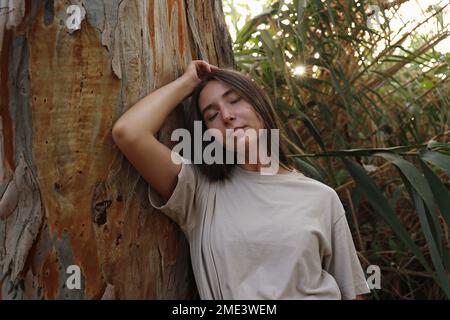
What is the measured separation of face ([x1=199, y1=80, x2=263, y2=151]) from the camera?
112 centimetres

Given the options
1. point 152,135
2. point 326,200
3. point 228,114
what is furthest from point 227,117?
point 326,200

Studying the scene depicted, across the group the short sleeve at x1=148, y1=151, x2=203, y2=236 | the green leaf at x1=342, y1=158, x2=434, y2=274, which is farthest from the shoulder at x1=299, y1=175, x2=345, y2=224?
the short sleeve at x1=148, y1=151, x2=203, y2=236

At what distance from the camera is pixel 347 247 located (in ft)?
3.70

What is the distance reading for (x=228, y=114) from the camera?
3.68 feet

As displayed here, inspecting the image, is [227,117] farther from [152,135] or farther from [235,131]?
[152,135]

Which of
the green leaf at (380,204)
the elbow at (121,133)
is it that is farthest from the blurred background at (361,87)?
the elbow at (121,133)

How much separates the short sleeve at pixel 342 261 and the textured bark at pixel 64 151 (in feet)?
1.36

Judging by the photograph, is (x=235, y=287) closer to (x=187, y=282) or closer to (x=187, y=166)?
(x=187, y=282)

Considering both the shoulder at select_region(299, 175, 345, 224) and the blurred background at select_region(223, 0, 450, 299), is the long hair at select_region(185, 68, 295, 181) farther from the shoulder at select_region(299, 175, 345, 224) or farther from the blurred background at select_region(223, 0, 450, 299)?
the blurred background at select_region(223, 0, 450, 299)

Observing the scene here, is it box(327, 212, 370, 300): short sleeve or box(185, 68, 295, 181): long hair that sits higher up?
box(185, 68, 295, 181): long hair

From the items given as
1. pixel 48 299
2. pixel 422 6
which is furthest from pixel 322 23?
pixel 48 299

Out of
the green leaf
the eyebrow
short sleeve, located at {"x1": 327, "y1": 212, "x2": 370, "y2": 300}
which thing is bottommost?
short sleeve, located at {"x1": 327, "y1": 212, "x2": 370, "y2": 300}

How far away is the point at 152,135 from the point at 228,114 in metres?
0.18
